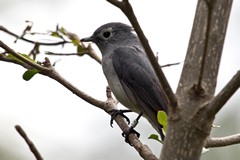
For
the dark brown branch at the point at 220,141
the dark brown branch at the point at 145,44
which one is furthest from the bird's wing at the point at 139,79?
the dark brown branch at the point at 145,44

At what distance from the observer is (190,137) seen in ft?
8.14

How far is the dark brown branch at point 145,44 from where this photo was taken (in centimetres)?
231

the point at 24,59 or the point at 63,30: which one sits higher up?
the point at 24,59

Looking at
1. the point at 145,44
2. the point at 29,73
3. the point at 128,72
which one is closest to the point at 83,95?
the point at 29,73

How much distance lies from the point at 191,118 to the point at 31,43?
204 centimetres

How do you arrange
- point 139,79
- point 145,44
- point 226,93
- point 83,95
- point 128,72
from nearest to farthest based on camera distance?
1. point 226,93
2. point 145,44
3. point 83,95
4. point 139,79
5. point 128,72

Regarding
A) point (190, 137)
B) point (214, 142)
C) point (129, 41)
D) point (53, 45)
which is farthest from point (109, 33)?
point (190, 137)

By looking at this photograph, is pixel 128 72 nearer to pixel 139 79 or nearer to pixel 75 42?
pixel 139 79

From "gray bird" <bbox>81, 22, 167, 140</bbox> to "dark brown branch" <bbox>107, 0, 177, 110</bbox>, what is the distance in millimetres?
2295

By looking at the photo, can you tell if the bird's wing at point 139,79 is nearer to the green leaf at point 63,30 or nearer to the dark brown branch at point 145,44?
the green leaf at point 63,30

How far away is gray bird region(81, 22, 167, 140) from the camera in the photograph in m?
5.15

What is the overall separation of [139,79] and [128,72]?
0.17 meters

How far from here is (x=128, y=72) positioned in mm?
5602

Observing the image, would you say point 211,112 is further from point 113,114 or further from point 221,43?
point 113,114
